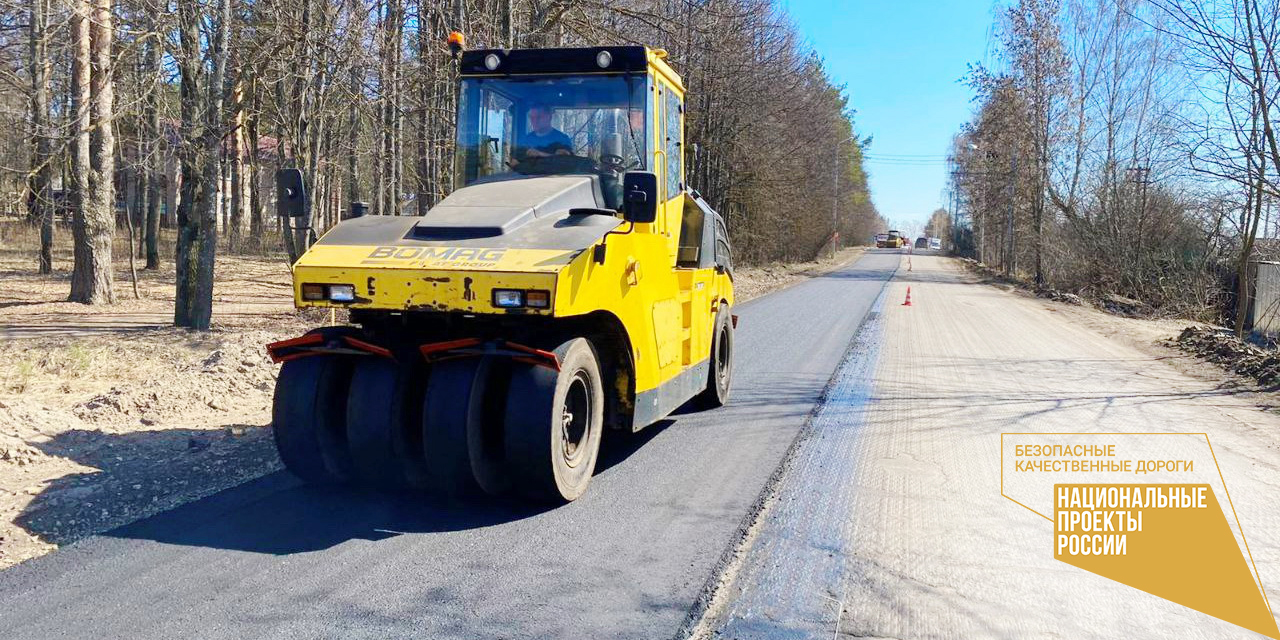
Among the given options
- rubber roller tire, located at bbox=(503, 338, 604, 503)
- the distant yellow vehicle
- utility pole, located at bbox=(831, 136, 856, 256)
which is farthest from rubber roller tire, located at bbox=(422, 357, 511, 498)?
the distant yellow vehicle

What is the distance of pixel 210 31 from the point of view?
11609 millimetres

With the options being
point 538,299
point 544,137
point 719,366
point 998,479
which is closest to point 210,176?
point 544,137

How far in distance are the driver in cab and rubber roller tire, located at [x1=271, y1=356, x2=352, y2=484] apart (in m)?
2.29

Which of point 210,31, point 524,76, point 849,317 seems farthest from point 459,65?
point 849,317

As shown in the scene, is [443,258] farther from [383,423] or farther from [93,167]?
[93,167]

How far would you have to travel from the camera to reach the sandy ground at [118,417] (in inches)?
211

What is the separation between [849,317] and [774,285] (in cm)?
1265

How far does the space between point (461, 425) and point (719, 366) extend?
4104 millimetres

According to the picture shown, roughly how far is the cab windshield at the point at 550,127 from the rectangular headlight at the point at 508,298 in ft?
6.67

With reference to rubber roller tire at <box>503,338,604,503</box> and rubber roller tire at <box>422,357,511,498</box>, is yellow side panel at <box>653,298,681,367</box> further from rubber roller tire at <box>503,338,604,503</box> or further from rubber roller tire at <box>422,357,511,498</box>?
rubber roller tire at <box>422,357,511,498</box>

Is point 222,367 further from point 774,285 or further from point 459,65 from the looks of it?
point 774,285

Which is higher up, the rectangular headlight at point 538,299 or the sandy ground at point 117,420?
the rectangular headlight at point 538,299

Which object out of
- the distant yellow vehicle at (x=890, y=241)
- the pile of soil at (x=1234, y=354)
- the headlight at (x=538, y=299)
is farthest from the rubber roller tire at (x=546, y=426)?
the distant yellow vehicle at (x=890, y=241)

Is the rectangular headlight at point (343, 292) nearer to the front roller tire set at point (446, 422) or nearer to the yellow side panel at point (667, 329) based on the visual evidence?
the front roller tire set at point (446, 422)
